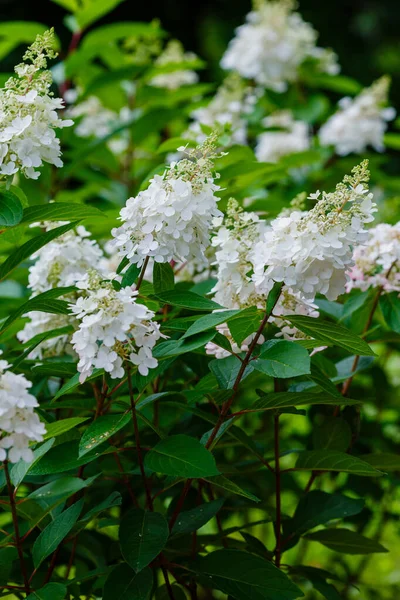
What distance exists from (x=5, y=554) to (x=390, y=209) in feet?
6.24

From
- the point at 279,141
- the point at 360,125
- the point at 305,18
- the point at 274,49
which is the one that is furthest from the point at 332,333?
the point at 305,18

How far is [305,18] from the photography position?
723cm

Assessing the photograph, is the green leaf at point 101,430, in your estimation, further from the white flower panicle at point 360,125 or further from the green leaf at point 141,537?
the white flower panicle at point 360,125

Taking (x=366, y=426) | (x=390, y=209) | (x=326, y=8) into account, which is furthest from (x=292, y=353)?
(x=326, y=8)

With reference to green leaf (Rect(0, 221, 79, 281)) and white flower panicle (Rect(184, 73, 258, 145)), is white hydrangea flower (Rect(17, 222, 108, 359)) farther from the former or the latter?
white flower panicle (Rect(184, 73, 258, 145))

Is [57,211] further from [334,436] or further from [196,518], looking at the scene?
[334,436]

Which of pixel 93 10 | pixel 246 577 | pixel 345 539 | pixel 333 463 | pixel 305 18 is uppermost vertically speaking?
pixel 305 18

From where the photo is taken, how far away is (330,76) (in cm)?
324

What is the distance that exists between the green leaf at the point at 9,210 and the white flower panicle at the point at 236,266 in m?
0.31

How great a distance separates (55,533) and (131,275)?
0.40 meters

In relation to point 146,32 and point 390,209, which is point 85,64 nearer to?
point 146,32

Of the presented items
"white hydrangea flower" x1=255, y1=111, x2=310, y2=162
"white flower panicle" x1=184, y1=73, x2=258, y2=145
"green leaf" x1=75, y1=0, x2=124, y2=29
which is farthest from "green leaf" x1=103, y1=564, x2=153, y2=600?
"white hydrangea flower" x1=255, y1=111, x2=310, y2=162

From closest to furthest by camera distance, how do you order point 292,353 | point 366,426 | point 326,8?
point 292,353
point 366,426
point 326,8

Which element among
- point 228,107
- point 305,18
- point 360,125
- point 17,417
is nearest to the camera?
point 17,417
